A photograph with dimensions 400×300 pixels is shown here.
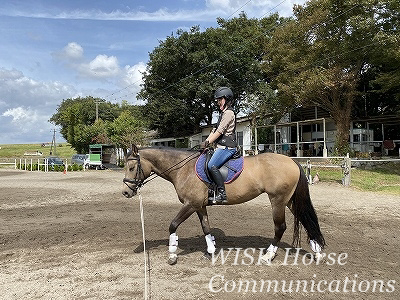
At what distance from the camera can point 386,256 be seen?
5.99 meters

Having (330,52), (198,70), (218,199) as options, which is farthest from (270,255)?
(198,70)

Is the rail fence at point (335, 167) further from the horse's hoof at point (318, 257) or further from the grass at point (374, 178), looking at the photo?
the horse's hoof at point (318, 257)

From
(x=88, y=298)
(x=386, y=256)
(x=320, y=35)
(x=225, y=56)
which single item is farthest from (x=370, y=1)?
(x=88, y=298)

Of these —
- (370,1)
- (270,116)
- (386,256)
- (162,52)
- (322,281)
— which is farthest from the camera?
(162,52)

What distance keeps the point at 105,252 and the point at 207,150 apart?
2.75 metres

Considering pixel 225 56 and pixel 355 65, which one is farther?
pixel 225 56

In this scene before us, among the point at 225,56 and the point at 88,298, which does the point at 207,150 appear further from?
the point at 225,56

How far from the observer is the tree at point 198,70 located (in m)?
35.8

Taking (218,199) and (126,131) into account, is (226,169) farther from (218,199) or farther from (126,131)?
(126,131)

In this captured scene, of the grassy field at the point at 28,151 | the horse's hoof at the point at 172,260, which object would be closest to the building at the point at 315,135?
the horse's hoof at the point at 172,260

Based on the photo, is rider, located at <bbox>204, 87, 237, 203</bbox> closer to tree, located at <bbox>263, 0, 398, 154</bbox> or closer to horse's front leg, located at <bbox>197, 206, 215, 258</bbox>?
horse's front leg, located at <bbox>197, 206, 215, 258</bbox>

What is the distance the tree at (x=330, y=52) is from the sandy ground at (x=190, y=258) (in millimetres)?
15078

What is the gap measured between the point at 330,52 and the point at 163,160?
75.4 ft

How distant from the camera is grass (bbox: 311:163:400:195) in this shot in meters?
15.3
